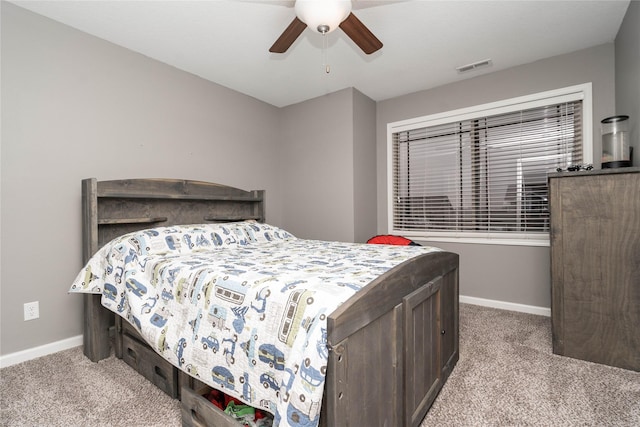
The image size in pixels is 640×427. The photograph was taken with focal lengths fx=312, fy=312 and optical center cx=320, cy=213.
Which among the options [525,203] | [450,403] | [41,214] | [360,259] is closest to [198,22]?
[41,214]

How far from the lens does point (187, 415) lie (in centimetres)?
138

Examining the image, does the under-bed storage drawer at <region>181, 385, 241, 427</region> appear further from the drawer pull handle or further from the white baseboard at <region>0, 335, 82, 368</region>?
the white baseboard at <region>0, 335, 82, 368</region>

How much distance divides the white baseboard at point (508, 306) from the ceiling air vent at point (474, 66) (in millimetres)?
2312

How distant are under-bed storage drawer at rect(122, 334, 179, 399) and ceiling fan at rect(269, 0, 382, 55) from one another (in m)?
2.00

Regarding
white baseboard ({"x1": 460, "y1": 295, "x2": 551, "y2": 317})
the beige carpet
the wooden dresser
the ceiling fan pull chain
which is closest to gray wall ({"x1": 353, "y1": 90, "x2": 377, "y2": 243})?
the ceiling fan pull chain

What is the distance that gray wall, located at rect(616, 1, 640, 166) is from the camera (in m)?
2.04

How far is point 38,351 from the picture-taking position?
215 cm

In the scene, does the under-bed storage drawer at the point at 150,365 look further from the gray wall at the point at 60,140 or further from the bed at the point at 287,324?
the gray wall at the point at 60,140

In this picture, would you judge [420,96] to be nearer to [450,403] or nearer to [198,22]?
[198,22]

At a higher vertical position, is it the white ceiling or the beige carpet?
the white ceiling

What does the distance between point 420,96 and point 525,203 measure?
160cm

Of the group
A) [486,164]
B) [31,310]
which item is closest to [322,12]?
[486,164]

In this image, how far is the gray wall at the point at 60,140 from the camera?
6.70 ft

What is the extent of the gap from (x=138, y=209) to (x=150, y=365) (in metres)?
1.31
